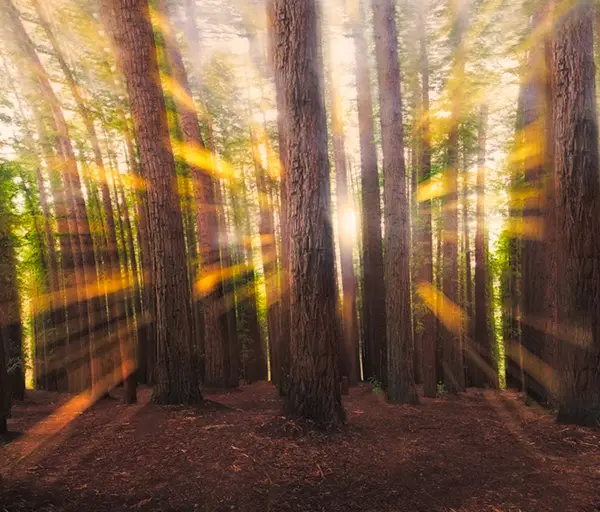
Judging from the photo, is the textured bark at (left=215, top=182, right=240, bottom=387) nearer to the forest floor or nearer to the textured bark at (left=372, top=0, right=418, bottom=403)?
the forest floor

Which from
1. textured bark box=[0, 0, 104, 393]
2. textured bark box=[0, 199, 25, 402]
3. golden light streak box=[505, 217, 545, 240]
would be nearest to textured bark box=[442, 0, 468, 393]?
golden light streak box=[505, 217, 545, 240]

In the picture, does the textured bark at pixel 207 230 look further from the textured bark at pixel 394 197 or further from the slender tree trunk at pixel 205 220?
the textured bark at pixel 394 197

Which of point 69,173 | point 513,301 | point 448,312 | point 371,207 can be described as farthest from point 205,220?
point 513,301

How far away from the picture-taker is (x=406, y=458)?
4973mm

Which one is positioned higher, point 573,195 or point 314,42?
point 314,42

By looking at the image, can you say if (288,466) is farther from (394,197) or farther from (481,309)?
(481,309)

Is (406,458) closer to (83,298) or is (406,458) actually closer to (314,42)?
(314,42)

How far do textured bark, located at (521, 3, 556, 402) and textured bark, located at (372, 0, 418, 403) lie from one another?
3220 mm

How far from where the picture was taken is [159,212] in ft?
23.6

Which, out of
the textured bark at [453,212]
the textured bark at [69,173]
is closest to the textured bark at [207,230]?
the textured bark at [69,173]

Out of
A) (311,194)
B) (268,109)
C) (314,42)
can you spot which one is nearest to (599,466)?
(311,194)

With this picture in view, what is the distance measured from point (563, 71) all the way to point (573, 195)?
1.95 m

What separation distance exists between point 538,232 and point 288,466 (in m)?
9.43

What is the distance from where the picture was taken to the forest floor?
383 centimetres
